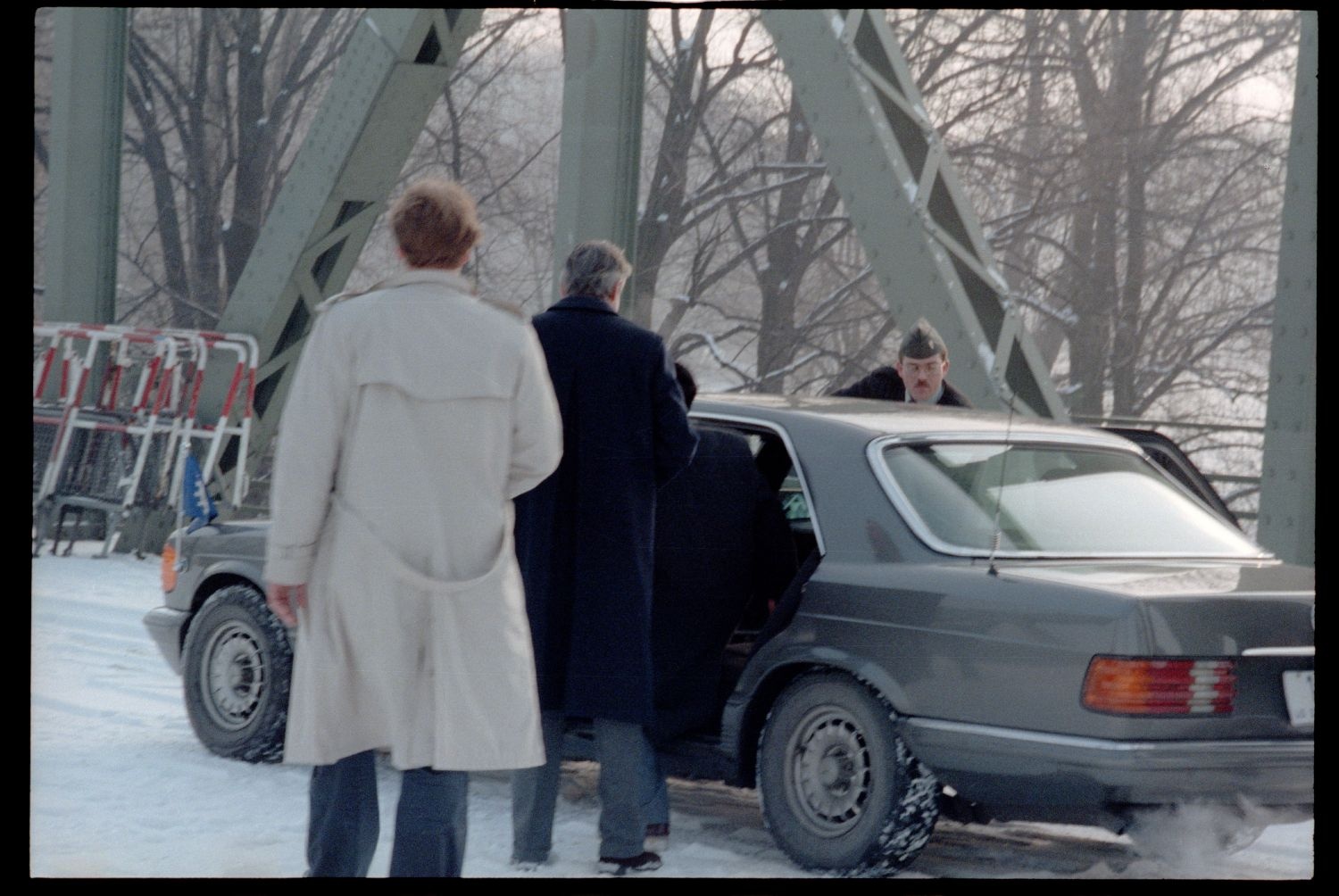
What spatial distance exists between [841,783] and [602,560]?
921mm

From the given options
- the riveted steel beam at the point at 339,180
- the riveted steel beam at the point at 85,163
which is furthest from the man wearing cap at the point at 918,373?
the riveted steel beam at the point at 85,163

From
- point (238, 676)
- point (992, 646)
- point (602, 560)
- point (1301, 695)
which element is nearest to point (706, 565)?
point (602, 560)

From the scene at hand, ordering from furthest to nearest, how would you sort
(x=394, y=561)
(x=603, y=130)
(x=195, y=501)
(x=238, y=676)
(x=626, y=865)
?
(x=603, y=130) → (x=195, y=501) → (x=238, y=676) → (x=626, y=865) → (x=394, y=561)

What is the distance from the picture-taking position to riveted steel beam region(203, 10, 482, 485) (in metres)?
13.1

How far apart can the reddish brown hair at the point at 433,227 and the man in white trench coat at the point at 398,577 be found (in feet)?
0.37

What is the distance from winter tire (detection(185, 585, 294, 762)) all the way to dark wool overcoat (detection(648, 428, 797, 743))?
1.64 m

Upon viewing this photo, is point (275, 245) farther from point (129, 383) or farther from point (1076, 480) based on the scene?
point (1076, 480)

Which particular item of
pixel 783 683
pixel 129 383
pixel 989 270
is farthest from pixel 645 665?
pixel 129 383

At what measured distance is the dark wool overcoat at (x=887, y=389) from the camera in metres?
7.70

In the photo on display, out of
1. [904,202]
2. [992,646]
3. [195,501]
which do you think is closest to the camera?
[992,646]

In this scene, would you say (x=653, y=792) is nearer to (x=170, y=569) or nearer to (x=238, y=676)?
(x=238, y=676)

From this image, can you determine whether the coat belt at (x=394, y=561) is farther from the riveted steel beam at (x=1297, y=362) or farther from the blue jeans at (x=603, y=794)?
the riveted steel beam at (x=1297, y=362)

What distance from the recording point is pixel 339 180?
13.4m

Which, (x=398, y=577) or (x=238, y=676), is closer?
(x=398, y=577)
